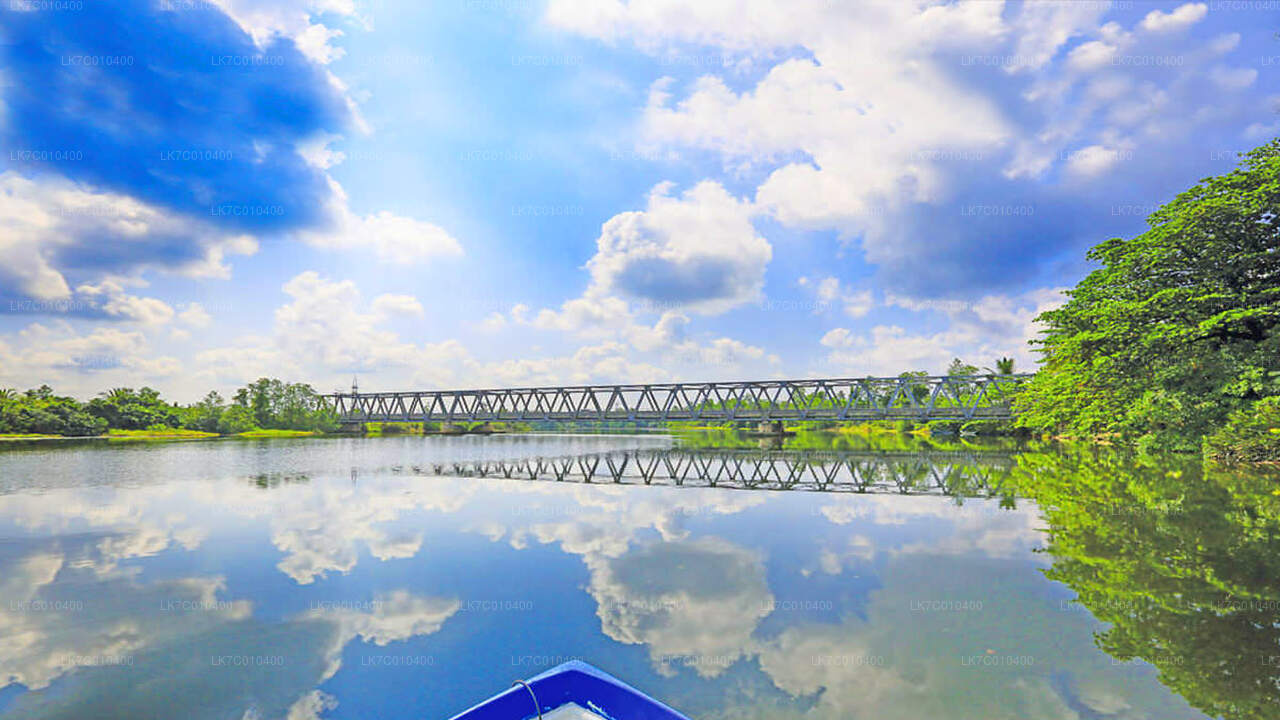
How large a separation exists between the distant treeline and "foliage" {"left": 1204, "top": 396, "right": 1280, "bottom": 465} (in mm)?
94618

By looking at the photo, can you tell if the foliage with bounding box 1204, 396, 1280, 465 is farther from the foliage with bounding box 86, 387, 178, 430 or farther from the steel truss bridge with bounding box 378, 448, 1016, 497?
the foliage with bounding box 86, 387, 178, 430

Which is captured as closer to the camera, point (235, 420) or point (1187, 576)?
point (1187, 576)

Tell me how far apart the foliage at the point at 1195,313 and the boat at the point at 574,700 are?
84.7 feet

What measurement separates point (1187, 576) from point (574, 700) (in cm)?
933

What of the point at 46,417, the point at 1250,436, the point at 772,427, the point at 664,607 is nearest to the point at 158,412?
the point at 46,417

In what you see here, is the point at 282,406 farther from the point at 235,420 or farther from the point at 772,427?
the point at 772,427

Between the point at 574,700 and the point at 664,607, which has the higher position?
the point at 574,700

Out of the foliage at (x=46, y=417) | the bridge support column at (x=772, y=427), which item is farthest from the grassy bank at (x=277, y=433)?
the bridge support column at (x=772, y=427)

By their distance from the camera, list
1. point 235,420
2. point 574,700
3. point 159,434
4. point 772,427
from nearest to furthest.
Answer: point 574,700, point 159,434, point 772,427, point 235,420

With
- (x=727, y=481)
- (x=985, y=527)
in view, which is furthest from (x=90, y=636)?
(x=727, y=481)

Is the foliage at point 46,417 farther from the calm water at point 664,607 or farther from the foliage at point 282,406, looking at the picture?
the calm water at point 664,607

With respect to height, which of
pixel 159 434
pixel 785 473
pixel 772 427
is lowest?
pixel 785 473

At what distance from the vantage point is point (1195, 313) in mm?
21359

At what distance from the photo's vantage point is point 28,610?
24.1ft
